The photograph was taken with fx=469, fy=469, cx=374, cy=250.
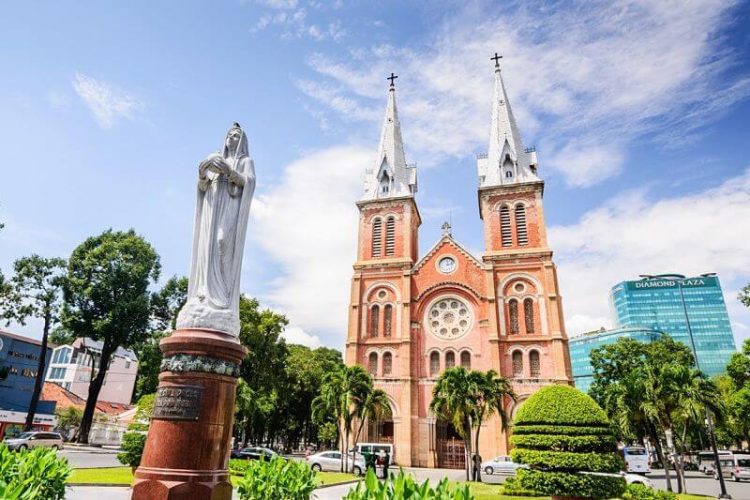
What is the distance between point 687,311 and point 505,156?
288ft

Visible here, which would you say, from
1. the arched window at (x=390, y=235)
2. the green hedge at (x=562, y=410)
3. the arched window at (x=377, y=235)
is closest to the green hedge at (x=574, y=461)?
the green hedge at (x=562, y=410)

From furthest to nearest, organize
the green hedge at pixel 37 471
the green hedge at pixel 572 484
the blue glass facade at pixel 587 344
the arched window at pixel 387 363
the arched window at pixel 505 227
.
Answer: the blue glass facade at pixel 587 344, the arched window at pixel 505 227, the arched window at pixel 387 363, the green hedge at pixel 572 484, the green hedge at pixel 37 471

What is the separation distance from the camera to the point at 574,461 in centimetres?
1055

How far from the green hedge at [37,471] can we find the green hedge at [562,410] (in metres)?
9.87

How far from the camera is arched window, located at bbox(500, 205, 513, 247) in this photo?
1359 inches

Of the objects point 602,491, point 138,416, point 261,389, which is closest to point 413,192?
point 261,389

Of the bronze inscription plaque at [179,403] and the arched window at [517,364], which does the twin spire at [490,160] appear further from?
the bronze inscription plaque at [179,403]

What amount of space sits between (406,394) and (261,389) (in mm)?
9599

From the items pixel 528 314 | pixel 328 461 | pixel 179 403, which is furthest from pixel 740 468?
pixel 179 403

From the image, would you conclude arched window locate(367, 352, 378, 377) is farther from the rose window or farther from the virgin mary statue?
the virgin mary statue

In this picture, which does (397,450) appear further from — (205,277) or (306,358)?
(205,277)

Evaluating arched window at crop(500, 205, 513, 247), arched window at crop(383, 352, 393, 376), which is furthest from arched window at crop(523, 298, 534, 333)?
arched window at crop(383, 352, 393, 376)

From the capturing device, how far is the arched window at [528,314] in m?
31.8

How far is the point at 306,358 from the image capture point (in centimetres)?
4600
